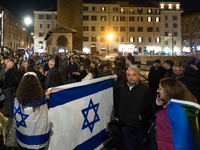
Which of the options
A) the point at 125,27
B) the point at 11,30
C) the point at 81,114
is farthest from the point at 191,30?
the point at 81,114

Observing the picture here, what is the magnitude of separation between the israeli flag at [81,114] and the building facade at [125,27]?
63.6 m

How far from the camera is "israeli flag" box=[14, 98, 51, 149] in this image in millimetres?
3195

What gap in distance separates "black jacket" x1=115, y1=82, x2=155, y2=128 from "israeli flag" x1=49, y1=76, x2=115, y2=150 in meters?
0.80

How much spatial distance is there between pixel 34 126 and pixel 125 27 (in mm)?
69484

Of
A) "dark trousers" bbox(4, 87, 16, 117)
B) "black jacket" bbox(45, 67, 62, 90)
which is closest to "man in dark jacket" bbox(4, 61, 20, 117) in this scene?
"dark trousers" bbox(4, 87, 16, 117)

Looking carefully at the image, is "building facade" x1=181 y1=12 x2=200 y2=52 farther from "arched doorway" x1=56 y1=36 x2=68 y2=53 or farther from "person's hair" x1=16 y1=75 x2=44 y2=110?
"person's hair" x1=16 y1=75 x2=44 y2=110

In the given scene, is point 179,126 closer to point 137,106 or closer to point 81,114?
point 137,106

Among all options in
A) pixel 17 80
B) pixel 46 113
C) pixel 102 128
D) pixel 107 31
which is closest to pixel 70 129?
pixel 46 113

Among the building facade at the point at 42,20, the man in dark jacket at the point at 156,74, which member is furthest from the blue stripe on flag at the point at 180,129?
the building facade at the point at 42,20

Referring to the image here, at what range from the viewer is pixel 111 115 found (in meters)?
4.96

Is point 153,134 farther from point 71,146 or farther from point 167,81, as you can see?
point 71,146

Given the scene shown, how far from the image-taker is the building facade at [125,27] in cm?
6806

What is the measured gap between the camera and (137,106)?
141 inches

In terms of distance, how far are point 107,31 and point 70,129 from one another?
67253mm
